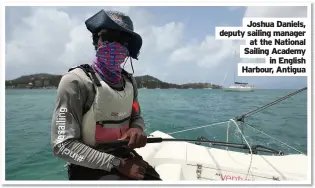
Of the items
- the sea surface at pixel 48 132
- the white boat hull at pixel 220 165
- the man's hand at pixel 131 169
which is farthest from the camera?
the sea surface at pixel 48 132

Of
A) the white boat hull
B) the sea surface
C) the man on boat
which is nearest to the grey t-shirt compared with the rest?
the man on boat

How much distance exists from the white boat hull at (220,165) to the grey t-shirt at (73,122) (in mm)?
1668

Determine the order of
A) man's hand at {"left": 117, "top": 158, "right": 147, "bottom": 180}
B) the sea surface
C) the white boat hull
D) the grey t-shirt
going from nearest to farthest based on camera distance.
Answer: the grey t-shirt → man's hand at {"left": 117, "top": 158, "right": 147, "bottom": 180} → the white boat hull → the sea surface

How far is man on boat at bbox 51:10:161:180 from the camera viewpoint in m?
1.21

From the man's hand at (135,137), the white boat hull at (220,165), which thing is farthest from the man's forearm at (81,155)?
the white boat hull at (220,165)

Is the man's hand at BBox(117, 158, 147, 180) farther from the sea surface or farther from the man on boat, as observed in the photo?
the sea surface

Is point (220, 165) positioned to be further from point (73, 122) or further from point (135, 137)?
point (73, 122)

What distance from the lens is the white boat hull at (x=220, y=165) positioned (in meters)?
2.92

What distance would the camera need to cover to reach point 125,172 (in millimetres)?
1343

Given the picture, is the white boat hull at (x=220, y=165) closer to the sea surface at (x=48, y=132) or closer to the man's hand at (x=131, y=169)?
the sea surface at (x=48, y=132)

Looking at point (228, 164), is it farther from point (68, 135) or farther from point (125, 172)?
point (68, 135)

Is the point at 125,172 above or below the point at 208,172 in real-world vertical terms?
above

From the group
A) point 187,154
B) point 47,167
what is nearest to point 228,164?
point 187,154

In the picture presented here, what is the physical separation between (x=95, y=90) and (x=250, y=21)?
219 cm
